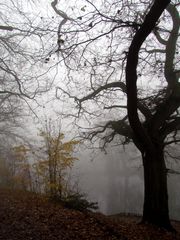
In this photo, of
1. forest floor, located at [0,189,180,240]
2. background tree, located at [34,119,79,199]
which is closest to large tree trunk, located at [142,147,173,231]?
forest floor, located at [0,189,180,240]

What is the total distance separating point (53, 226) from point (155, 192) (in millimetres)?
4263

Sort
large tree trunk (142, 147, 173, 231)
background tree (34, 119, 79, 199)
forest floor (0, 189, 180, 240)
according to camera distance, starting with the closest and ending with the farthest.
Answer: forest floor (0, 189, 180, 240)
large tree trunk (142, 147, 173, 231)
background tree (34, 119, 79, 199)

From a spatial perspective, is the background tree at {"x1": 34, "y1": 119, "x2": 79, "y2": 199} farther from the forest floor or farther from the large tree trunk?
the large tree trunk

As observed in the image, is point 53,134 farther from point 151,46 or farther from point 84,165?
point 84,165

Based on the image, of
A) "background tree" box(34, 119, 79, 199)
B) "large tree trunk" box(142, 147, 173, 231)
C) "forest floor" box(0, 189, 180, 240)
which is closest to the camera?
"forest floor" box(0, 189, 180, 240)

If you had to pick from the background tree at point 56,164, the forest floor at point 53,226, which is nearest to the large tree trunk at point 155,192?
the forest floor at point 53,226

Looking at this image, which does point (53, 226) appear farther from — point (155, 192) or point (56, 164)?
point (56, 164)

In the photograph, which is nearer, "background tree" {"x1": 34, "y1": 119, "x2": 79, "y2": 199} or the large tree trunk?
the large tree trunk

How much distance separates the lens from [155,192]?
10.3 meters

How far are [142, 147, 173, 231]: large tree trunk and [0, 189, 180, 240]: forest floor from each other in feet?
1.63

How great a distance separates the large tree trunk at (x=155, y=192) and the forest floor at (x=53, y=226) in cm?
50

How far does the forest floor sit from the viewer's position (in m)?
6.64

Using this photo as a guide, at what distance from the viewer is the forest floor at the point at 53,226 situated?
6641mm

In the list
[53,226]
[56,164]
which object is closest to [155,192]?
[56,164]
